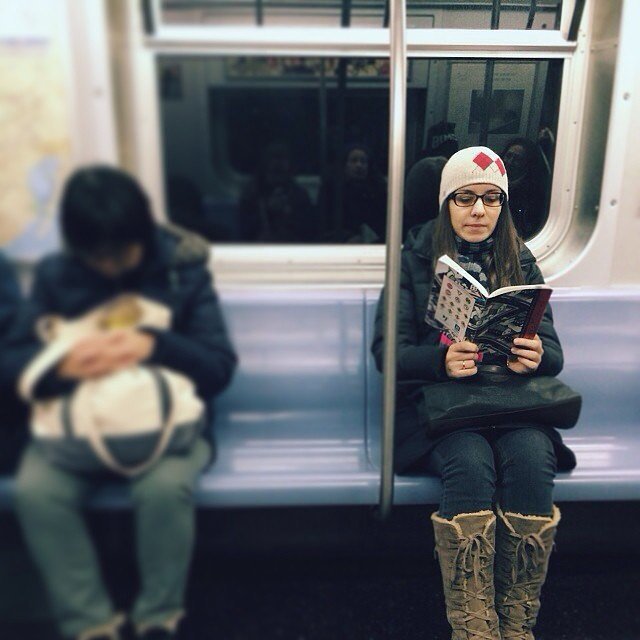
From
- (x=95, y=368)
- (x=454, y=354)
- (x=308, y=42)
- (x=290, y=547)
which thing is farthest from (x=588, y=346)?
(x=95, y=368)

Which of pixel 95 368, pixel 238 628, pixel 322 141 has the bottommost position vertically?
pixel 238 628

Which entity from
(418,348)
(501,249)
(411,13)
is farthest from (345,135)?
(418,348)

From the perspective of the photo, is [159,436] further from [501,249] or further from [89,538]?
[501,249]

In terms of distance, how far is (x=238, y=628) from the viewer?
82.7 inches

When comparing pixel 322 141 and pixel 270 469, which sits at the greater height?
pixel 322 141

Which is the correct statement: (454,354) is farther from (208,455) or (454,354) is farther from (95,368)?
(95,368)

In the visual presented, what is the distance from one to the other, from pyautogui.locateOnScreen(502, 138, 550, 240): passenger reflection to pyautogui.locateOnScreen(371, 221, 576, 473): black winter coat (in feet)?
1.00

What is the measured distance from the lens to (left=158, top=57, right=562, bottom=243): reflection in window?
221cm

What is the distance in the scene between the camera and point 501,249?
2.21 metres

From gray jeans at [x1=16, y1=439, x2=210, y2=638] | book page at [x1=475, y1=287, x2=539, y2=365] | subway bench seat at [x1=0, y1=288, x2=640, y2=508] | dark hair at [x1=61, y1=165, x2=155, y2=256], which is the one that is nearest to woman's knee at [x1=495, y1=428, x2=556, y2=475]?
Result: subway bench seat at [x1=0, y1=288, x2=640, y2=508]

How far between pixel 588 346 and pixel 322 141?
1.28 meters

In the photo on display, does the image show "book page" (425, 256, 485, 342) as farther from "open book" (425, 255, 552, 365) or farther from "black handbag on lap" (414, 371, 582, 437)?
"black handbag on lap" (414, 371, 582, 437)

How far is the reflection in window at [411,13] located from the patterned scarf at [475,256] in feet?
2.57

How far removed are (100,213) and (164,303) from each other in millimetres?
264
